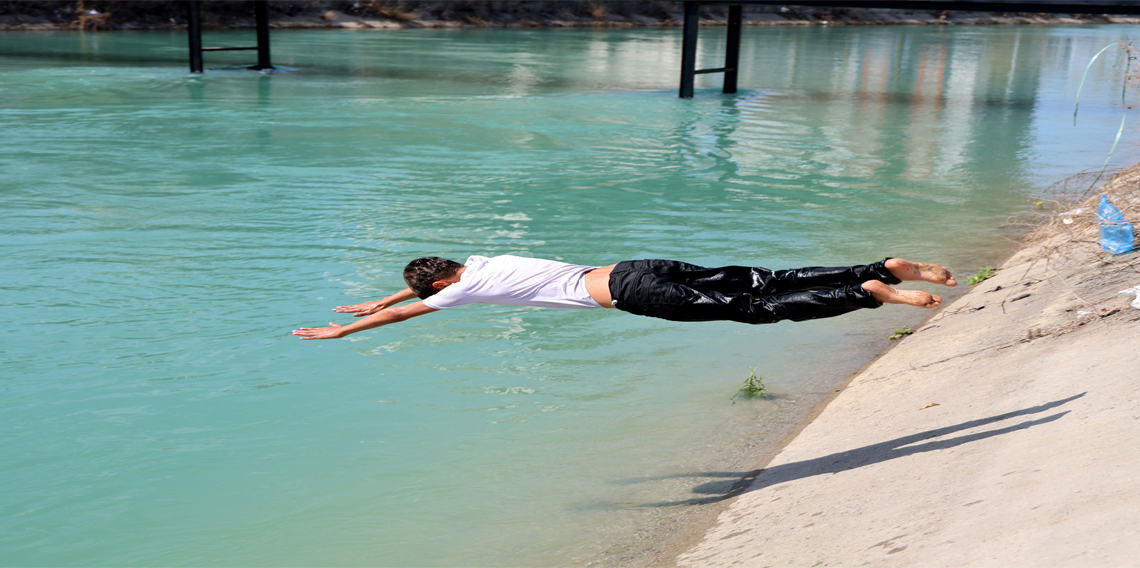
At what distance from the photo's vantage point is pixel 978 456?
4.89 m

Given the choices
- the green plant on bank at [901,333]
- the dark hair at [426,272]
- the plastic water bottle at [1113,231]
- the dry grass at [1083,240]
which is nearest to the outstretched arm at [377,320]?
the dark hair at [426,272]

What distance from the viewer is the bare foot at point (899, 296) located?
512 cm

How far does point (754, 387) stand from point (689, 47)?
2135 cm

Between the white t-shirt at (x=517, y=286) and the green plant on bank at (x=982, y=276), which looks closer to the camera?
the white t-shirt at (x=517, y=286)

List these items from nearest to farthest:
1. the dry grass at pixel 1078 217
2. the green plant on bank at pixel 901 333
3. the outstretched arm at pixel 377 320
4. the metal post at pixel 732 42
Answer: the outstretched arm at pixel 377 320, the green plant on bank at pixel 901 333, the dry grass at pixel 1078 217, the metal post at pixel 732 42

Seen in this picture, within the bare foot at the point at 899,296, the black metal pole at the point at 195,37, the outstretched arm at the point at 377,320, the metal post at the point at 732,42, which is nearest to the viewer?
the bare foot at the point at 899,296

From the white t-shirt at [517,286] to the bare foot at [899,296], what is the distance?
1652 millimetres

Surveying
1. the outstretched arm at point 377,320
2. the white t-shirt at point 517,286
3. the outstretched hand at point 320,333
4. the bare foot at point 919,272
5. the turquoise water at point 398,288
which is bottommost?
the turquoise water at point 398,288

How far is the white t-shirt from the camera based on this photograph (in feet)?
18.9

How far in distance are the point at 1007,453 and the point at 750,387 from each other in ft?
9.26

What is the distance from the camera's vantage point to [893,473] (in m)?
5.09

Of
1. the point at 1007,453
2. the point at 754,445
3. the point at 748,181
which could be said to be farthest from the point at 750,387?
the point at 748,181

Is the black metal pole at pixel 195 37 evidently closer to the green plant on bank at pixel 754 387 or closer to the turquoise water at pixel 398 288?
the turquoise water at pixel 398 288

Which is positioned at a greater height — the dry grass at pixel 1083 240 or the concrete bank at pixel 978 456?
the dry grass at pixel 1083 240
